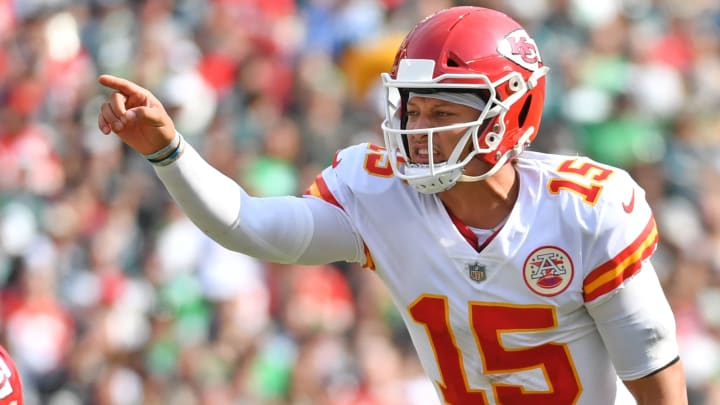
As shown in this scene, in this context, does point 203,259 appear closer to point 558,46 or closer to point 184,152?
point 558,46

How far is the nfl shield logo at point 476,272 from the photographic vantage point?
11.8 ft

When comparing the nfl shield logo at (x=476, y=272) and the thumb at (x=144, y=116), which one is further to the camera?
the nfl shield logo at (x=476, y=272)

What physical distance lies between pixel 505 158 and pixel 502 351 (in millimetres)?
498

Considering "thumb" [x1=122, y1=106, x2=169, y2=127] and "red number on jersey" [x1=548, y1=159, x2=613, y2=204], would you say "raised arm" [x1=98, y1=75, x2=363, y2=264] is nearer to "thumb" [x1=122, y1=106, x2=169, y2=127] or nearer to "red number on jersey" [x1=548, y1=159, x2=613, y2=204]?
"thumb" [x1=122, y1=106, x2=169, y2=127]

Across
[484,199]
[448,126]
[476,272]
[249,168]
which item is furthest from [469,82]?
[249,168]

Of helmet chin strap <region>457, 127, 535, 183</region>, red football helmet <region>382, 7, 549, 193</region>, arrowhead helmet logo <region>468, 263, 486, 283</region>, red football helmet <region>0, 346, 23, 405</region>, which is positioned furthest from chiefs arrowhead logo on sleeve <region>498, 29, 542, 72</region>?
red football helmet <region>0, 346, 23, 405</region>

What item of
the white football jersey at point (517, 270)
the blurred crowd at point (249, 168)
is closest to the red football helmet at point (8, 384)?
the white football jersey at point (517, 270)

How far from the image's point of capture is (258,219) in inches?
140

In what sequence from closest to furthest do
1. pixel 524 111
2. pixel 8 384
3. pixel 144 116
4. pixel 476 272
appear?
1. pixel 8 384
2. pixel 144 116
3. pixel 476 272
4. pixel 524 111

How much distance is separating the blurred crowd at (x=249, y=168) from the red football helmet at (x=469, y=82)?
3.99 metres

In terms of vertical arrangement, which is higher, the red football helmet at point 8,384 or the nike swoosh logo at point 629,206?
the nike swoosh logo at point 629,206

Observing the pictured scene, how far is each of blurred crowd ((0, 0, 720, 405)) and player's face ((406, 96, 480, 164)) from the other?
13.3 feet

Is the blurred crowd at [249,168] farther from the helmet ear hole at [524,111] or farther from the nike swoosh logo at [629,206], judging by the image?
the nike swoosh logo at [629,206]

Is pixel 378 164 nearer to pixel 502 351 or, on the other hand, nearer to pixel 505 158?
pixel 505 158
